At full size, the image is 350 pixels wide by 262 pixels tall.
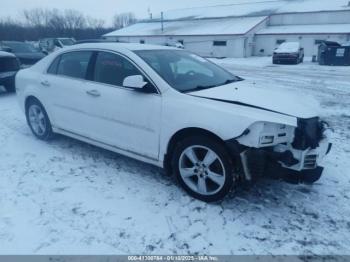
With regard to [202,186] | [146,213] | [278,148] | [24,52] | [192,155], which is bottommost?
[146,213]

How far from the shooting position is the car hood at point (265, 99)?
124 inches

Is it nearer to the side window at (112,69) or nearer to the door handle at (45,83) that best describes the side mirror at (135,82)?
the side window at (112,69)

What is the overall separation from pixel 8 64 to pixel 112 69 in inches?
279

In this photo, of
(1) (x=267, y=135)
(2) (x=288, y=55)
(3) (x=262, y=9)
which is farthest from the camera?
(3) (x=262, y=9)

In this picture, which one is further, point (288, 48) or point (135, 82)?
point (288, 48)

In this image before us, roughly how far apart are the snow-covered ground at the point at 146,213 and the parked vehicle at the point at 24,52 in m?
11.2

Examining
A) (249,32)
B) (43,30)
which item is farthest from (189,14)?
(43,30)

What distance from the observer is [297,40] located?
30.7 m

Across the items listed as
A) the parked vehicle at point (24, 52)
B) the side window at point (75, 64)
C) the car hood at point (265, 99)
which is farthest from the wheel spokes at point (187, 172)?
the parked vehicle at point (24, 52)

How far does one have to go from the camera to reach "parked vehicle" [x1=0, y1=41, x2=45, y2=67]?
14.2m

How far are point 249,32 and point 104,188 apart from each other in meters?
31.3

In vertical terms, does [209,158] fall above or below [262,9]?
below

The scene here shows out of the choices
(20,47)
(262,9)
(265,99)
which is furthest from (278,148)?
(262,9)

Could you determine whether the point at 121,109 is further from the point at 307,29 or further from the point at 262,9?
the point at 262,9
